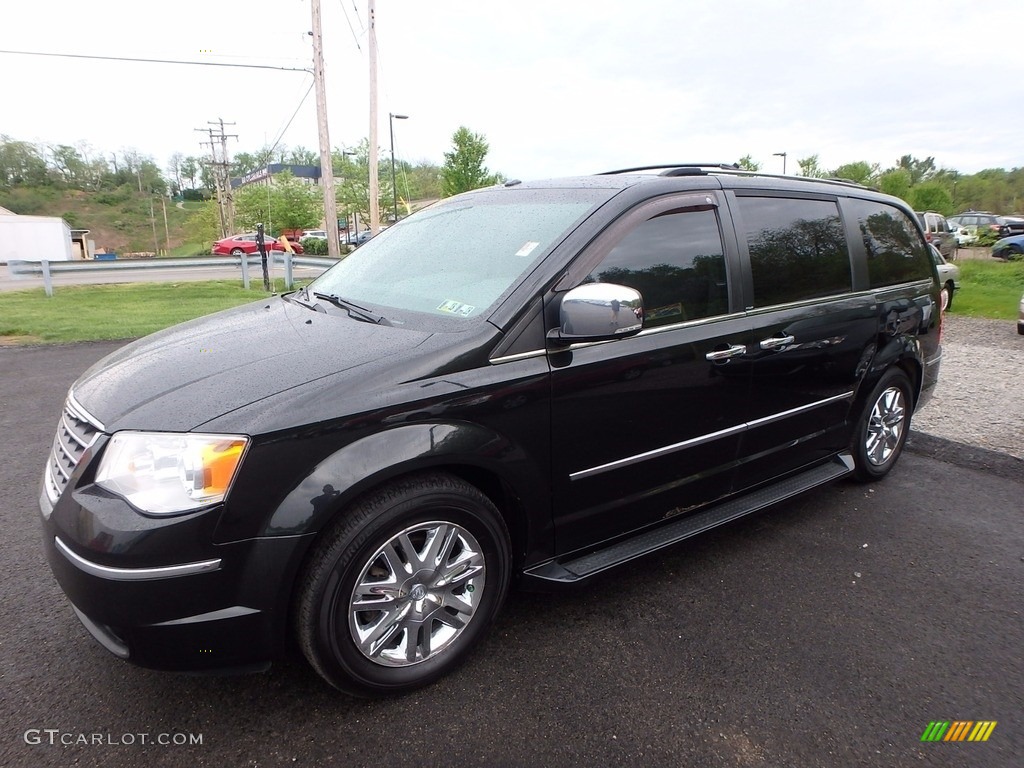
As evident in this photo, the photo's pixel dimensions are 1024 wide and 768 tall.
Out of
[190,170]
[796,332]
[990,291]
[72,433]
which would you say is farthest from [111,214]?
[796,332]

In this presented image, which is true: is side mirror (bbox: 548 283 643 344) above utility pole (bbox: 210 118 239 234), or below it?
below

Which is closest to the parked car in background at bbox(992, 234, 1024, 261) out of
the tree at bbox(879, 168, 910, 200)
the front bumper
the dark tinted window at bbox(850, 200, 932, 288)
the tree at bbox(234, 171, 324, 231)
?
the tree at bbox(879, 168, 910, 200)

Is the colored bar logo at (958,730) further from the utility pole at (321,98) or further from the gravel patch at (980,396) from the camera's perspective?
the utility pole at (321,98)

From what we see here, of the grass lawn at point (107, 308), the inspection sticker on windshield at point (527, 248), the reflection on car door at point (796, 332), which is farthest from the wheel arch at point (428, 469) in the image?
the grass lawn at point (107, 308)

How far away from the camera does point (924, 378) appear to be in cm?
447

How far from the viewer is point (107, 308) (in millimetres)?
12414

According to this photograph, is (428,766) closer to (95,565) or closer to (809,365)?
(95,565)

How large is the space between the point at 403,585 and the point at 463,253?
1456 millimetres

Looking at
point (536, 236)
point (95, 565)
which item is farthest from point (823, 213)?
point (95, 565)

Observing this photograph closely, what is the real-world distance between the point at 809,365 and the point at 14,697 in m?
3.69

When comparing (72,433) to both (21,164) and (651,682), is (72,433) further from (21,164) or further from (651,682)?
(21,164)

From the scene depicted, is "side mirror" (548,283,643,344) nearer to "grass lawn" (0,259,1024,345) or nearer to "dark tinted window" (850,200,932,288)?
"dark tinted window" (850,200,932,288)

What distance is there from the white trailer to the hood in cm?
4983

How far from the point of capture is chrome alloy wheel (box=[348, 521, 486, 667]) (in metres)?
2.23
